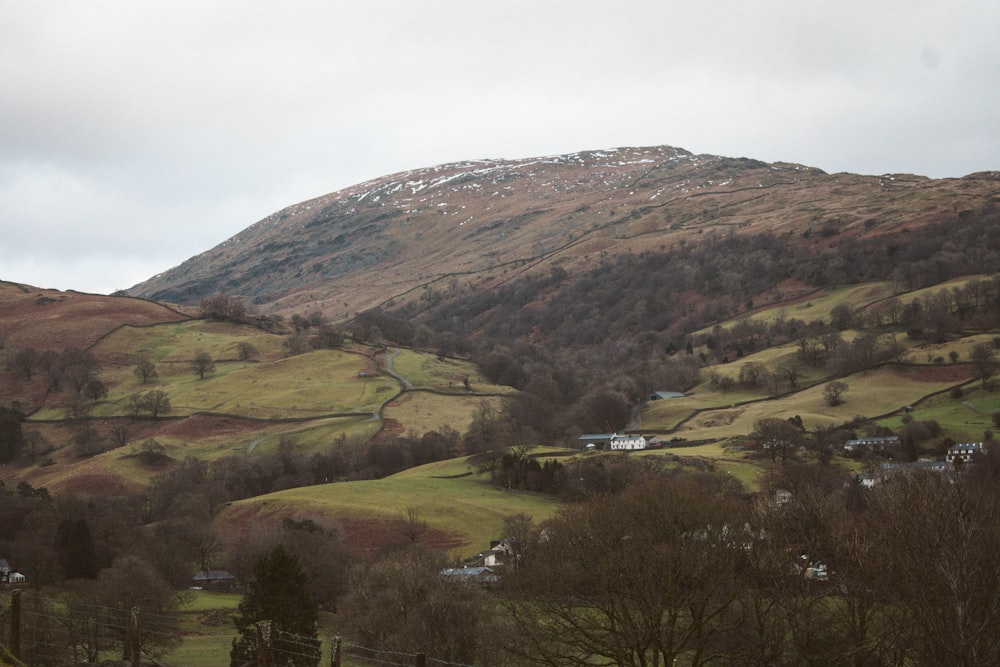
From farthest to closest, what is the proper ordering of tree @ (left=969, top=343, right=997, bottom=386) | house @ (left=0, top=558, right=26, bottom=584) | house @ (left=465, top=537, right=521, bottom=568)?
tree @ (left=969, top=343, right=997, bottom=386), house @ (left=465, top=537, right=521, bottom=568), house @ (left=0, top=558, right=26, bottom=584)

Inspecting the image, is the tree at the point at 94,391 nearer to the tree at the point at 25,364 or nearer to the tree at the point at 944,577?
A: the tree at the point at 25,364

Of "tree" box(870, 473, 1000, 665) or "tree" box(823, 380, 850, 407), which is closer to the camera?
"tree" box(870, 473, 1000, 665)

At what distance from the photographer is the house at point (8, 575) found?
62.0 m

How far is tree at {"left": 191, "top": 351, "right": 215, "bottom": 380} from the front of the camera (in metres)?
156

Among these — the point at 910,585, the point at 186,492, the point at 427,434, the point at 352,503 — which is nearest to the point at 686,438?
the point at 427,434

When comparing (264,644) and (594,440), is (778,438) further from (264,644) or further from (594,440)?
(264,644)

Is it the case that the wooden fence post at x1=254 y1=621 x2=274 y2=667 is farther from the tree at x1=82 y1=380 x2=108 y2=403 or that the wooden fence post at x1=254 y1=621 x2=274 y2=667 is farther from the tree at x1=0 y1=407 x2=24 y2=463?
the tree at x1=82 y1=380 x2=108 y2=403

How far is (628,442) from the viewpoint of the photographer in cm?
12588

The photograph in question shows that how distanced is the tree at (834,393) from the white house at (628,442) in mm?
28465

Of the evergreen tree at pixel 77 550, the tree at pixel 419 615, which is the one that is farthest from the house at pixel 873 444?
the evergreen tree at pixel 77 550

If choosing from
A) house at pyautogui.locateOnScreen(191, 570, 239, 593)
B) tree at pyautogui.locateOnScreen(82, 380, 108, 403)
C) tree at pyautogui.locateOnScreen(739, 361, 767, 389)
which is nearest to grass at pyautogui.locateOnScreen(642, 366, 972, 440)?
tree at pyautogui.locateOnScreen(739, 361, 767, 389)

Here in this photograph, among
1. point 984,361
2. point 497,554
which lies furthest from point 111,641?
point 984,361

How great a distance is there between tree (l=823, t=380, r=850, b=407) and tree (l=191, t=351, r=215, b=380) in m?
107

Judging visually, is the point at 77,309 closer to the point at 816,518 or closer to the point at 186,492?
the point at 186,492
